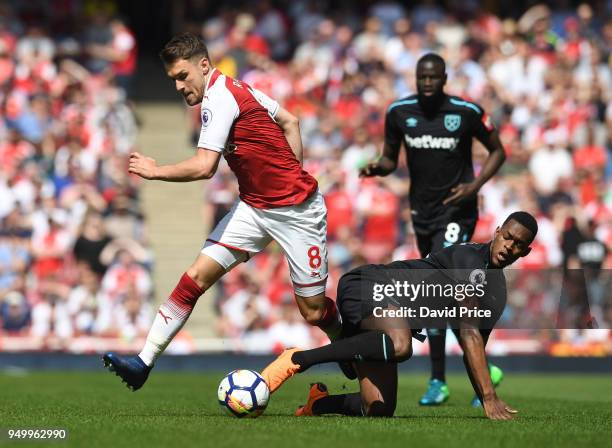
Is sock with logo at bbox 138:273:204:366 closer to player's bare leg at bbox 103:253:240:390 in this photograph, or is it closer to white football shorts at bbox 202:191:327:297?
player's bare leg at bbox 103:253:240:390

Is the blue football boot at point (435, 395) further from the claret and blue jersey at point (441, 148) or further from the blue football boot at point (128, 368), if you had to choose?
the blue football boot at point (128, 368)

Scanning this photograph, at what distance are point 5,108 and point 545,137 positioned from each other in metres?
9.11

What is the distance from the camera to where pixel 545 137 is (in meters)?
20.9

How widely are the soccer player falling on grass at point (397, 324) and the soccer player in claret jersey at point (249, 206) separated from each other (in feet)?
1.34

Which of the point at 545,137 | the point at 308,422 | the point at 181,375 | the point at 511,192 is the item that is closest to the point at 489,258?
the point at 308,422

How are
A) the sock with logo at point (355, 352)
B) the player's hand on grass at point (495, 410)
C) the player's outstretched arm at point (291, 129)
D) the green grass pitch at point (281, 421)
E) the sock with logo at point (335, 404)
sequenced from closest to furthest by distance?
1. the green grass pitch at point (281, 421)
2. the player's hand on grass at point (495, 410)
3. the sock with logo at point (355, 352)
4. the sock with logo at point (335, 404)
5. the player's outstretched arm at point (291, 129)

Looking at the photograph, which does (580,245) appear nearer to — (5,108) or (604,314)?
(604,314)

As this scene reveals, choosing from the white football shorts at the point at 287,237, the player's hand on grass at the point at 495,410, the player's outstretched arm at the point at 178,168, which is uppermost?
the player's outstretched arm at the point at 178,168

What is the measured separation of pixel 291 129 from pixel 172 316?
1.76 meters

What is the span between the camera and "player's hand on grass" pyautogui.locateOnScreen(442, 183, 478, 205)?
1088cm

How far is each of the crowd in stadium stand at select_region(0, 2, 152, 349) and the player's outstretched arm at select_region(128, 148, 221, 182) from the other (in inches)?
352

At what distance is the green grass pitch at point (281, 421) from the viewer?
722cm

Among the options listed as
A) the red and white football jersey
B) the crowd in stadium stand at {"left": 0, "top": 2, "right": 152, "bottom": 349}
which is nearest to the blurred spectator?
the crowd in stadium stand at {"left": 0, "top": 2, "right": 152, "bottom": 349}

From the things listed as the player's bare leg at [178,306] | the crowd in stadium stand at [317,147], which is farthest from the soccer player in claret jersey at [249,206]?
the crowd in stadium stand at [317,147]
